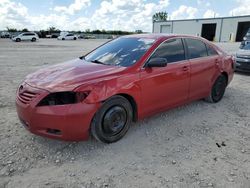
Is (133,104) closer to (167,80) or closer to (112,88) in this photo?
(112,88)

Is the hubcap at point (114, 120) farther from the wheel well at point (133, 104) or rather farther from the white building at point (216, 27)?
the white building at point (216, 27)

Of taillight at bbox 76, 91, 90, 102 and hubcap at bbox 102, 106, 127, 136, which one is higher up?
taillight at bbox 76, 91, 90, 102

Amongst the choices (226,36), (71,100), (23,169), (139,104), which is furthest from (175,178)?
(226,36)

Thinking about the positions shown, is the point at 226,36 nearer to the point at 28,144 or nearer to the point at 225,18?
the point at 225,18

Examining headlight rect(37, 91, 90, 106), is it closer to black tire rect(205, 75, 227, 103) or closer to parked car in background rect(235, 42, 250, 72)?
black tire rect(205, 75, 227, 103)

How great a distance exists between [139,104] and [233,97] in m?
3.48

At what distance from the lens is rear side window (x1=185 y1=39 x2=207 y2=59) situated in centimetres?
468

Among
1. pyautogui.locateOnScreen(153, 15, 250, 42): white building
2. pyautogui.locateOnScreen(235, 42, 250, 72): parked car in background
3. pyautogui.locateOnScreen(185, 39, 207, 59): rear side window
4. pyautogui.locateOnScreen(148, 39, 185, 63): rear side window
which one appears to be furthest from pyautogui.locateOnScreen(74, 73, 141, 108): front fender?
pyautogui.locateOnScreen(153, 15, 250, 42): white building

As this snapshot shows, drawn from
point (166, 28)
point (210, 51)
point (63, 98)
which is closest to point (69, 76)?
point (63, 98)

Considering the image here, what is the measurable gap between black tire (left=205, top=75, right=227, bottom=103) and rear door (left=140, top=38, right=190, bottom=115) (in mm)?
1133

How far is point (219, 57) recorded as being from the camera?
213 inches

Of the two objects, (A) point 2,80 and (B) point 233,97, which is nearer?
(B) point 233,97

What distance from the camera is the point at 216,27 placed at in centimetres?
5094

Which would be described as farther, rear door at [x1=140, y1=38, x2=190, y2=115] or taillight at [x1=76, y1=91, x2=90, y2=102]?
rear door at [x1=140, y1=38, x2=190, y2=115]
